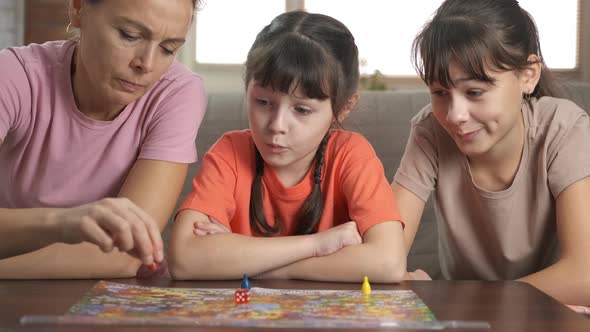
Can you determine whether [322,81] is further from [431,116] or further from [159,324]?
[159,324]

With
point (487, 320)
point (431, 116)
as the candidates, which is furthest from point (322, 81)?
point (487, 320)

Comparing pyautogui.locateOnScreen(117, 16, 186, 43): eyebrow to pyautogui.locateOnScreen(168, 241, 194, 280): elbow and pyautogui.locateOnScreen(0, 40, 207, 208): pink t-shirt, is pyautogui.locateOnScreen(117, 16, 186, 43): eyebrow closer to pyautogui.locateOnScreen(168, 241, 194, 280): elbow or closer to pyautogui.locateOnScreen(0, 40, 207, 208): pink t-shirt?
pyautogui.locateOnScreen(0, 40, 207, 208): pink t-shirt

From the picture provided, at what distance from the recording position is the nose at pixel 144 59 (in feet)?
4.99

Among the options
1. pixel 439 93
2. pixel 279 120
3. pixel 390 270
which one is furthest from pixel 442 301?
pixel 439 93

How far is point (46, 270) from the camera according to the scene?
1419 mm

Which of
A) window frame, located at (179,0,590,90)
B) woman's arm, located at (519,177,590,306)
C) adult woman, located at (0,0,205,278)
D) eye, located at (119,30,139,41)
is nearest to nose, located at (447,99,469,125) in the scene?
woman's arm, located at (519,177,590,306)

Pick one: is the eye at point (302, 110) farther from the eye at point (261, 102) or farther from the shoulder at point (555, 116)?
the shoulder at point (555, 116)

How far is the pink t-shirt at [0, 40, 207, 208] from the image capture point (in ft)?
5.58

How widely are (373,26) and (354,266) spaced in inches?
153

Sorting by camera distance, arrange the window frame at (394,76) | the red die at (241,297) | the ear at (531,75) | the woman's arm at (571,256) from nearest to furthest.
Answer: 1. the red die at (241,297)
2. the woman's arm at (571,256)
3. the ear at (531,75)
4. the window frame at (394,76)

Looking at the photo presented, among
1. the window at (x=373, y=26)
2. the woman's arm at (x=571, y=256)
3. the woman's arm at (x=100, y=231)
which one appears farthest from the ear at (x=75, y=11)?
the window at (x=373, y=26)

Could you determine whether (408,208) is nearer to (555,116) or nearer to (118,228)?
(555,116)

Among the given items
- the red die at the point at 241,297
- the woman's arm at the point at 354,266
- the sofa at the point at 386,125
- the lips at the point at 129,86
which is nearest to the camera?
the red die at the point at 241,297

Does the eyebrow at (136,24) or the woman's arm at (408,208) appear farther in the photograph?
the woman's arm at (408,208)
